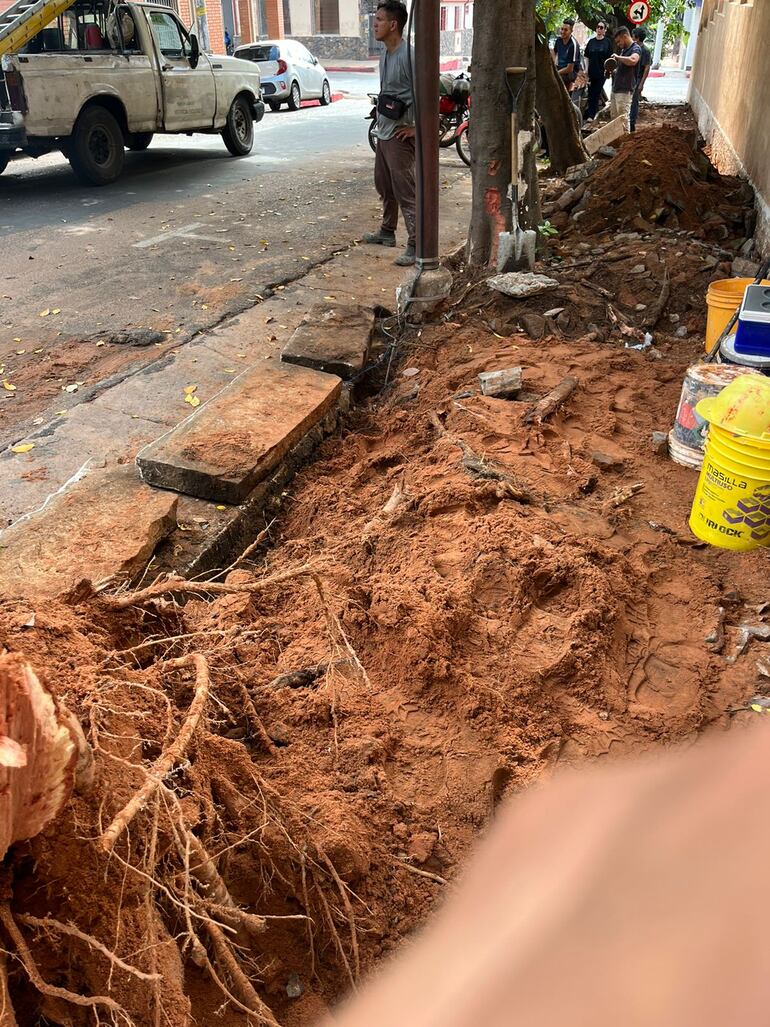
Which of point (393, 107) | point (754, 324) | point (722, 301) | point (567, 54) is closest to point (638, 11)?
point (567, 54)

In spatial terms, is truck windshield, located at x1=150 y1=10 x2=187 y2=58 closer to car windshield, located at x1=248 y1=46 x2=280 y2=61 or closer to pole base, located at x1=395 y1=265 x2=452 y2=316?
pole base, located at x1=395 y1=265 x2=452 y2=316

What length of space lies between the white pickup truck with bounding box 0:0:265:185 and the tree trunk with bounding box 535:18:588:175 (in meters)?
4.99

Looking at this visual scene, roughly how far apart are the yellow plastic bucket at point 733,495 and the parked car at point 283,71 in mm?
18756

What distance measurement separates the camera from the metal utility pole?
16.3 feet

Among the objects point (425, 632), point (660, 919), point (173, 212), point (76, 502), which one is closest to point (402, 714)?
point (425, 632)

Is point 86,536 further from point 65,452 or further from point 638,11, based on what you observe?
point 638,11

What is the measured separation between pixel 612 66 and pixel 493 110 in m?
10.8

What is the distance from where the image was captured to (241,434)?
12.1 ft

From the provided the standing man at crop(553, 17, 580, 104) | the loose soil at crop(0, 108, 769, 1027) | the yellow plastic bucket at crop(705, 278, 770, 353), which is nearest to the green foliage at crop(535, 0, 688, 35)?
the standing man at crop(553, 17, 580, 104)

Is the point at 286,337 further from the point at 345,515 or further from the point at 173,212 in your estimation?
the point at 173,212

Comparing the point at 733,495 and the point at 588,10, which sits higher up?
the point at 588,10

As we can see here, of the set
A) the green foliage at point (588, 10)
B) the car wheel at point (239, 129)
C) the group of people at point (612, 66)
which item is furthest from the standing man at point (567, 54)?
the car wheel at point (239, 129)

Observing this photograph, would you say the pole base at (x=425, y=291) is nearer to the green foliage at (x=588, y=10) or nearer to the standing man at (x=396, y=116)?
the standing man at (x=396, y=116)

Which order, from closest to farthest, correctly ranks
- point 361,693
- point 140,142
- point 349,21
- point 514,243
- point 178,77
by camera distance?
point 361,693
point 514,243
point 178,77
point 140,142
point 349,21
